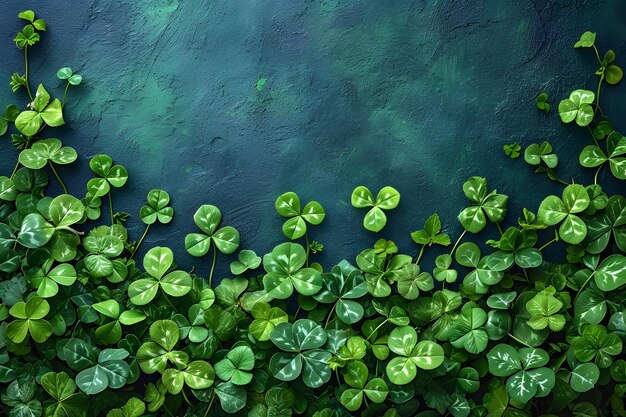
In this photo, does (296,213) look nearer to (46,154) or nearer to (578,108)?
(46,154)

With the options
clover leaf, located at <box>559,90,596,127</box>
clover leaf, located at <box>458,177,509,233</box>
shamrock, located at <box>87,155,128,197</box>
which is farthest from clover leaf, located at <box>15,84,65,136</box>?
clover leaf, located at <box>559,90,596,127</box>

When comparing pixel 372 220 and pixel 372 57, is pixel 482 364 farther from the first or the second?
pixel 372 57

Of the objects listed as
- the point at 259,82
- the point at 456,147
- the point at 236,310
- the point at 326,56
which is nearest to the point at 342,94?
the point at 326,56

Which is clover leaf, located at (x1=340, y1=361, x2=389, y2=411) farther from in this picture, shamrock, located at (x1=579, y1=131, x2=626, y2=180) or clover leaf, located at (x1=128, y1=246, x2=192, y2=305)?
shamrock, located at (x1=579, y1=131, x2=626, y2=180)

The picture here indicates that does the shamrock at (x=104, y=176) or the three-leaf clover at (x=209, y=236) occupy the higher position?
the shamrock at (x=104, y=176)

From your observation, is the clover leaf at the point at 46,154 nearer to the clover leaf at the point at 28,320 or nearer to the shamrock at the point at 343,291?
the clover leaf at the point at 28,320

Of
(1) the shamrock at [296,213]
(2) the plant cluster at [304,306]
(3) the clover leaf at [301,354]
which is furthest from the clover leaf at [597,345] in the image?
(1) the shamrock at [296,213]
